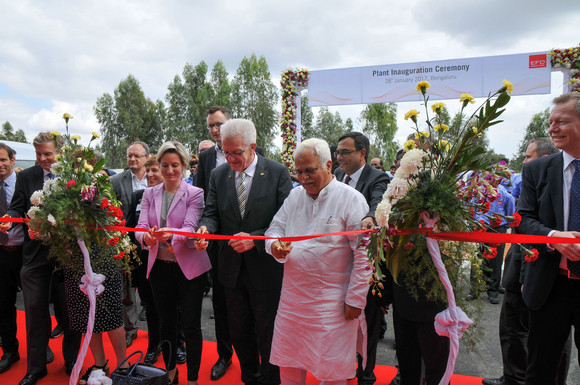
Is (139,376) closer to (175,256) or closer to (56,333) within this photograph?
(175,256)

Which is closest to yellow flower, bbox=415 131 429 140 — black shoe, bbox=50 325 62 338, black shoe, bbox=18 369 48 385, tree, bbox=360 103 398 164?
black shoe, bbox=18 369 48 385

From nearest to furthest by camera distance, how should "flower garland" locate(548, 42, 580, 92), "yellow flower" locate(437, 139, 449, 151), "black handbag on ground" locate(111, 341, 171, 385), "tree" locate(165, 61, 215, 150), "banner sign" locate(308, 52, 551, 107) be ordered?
"yellow flower" locate(437, 139, 449, 151) < "black handbag on ground" locate(111, 341, 171, 385) < "flower garland" locate(548, 42, 580, 92) < "banner sign" locate(308, 52, 551, 107) < "tree" locate(165, 61, 215, 150)

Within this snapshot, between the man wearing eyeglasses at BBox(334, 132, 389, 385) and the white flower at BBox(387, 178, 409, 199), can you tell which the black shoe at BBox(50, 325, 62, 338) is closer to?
the man wearing eyeglasses at BBox(334, 132, 389, 385)

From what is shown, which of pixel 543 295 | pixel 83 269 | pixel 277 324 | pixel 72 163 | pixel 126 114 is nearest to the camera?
pixel 543 295

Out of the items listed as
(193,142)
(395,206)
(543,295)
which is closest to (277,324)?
(395,206)

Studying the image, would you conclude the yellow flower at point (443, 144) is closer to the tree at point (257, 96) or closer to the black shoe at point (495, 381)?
the black shoe at point (495, 381)

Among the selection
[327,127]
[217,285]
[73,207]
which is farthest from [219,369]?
[327,127]

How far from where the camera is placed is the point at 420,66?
10.0 metres

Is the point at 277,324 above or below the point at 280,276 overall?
below

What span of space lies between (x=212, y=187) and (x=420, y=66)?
8714 millimetres

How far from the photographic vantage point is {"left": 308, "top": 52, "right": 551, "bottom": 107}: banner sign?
914cm

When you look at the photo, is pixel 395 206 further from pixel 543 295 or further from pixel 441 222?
pixel 543 295

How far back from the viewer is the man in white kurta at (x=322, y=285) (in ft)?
7.48

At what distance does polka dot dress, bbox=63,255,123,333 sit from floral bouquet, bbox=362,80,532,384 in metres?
2.32
